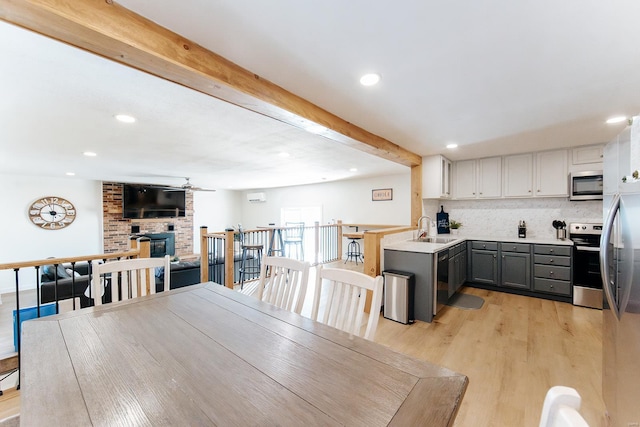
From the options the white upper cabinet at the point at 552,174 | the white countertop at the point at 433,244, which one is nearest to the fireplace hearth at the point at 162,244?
the white countertop at the point at 433,244

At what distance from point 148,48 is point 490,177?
4777 mm

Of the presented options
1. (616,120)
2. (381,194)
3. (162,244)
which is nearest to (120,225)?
(162,244)

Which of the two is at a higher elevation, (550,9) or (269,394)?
(550,9)

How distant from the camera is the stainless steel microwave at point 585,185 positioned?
140 inches

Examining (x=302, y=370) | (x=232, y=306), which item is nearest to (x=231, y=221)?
(x=232, y=306)

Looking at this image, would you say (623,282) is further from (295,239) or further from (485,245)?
(295,239)

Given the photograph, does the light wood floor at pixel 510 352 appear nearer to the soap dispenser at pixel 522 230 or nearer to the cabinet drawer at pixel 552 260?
the cabinet drawer at pixel 552 260

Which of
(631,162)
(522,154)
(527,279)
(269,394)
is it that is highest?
(522,154)

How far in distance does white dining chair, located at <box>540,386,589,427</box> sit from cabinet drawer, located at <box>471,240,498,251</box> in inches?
164

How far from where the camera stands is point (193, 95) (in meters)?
2.12

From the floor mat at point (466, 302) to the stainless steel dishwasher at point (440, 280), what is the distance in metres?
0.33

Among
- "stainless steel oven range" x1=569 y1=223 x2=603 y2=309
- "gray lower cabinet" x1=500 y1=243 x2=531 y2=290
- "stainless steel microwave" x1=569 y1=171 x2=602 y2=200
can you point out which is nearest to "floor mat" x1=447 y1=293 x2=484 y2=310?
"gray lower cabinet" x1=500 y1=243 x2=531 y2=290

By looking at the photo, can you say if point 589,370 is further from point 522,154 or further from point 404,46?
point 522,154

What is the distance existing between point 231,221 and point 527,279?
889 centimetres
